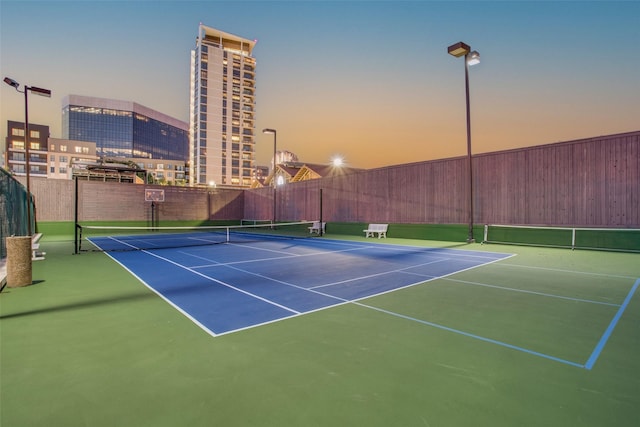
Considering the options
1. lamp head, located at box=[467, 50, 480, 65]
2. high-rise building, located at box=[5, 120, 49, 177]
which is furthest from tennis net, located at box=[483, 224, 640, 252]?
high-rise building, located at box=[5, 120, 49, 177]

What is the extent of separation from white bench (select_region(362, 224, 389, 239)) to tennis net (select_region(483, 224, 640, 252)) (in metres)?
5.49

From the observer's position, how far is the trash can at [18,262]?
640 centimetres

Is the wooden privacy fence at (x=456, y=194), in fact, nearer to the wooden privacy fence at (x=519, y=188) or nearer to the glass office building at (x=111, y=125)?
the wooden privacy fence at (x=519, y=188)

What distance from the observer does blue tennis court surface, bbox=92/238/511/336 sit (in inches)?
192

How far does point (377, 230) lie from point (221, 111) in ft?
291

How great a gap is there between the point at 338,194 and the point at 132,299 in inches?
709

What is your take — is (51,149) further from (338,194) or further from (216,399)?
(216,399)

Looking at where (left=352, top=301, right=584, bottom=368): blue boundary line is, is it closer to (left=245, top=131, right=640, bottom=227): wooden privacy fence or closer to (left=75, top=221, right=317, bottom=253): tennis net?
(left=75, top=221, right=317, bottom=253): tennis net

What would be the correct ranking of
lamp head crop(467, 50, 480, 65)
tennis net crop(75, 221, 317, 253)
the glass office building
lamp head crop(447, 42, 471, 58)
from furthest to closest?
1. the glass office building
2. tennis net crop(75, 221, 317, 253)
3. lamp head crop(467, 50, 480, 65)
4. lamp head crop(447, 42, 471, 58)

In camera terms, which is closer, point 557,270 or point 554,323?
point 554,323

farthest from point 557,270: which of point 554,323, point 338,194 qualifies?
point 338,194

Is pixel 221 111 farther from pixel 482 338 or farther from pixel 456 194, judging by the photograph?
pixel 482 338

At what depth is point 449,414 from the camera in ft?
7.61

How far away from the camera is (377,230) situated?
62.0 feet
